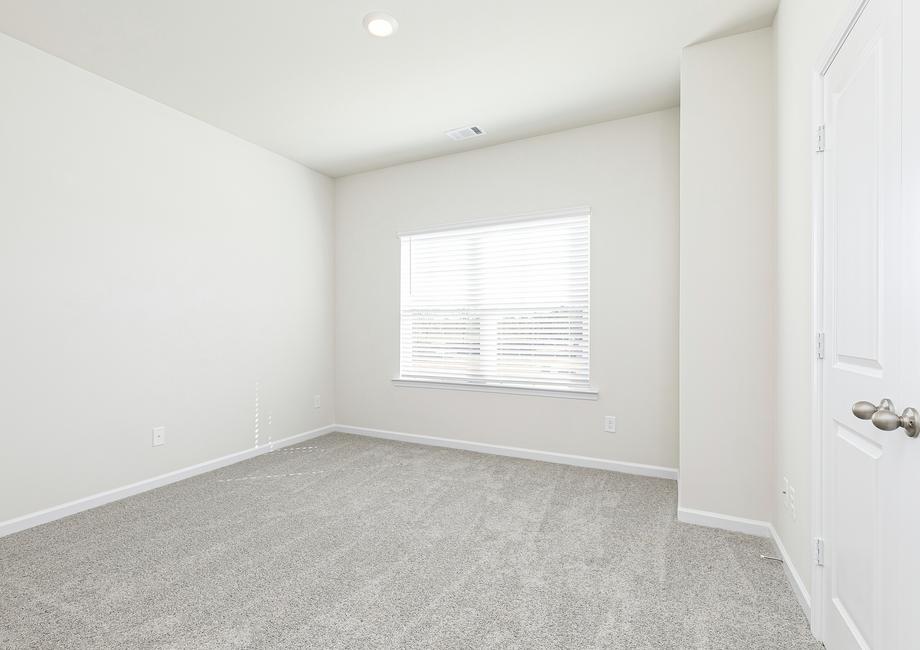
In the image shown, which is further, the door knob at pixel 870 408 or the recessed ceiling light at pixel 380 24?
the recessed ceiling light at pixel 380 24

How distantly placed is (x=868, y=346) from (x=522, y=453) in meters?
2.92

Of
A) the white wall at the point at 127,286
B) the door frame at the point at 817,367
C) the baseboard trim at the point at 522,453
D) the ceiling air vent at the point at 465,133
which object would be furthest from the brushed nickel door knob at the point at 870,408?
the white wall at the point at 127,286

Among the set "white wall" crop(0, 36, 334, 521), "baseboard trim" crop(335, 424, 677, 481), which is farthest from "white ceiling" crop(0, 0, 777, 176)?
"baseboard trim" crop(335, 424, 677, 481)

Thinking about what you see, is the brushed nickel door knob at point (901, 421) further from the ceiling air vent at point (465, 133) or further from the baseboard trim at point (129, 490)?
the baseboard trim at point (129, 490)

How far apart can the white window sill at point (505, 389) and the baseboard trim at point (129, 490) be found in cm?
124

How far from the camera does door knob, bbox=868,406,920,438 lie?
3.59 feet

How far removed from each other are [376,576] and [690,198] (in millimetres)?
2588

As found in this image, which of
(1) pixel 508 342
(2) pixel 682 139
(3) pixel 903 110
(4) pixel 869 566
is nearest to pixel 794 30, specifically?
(2) pixel 682 139

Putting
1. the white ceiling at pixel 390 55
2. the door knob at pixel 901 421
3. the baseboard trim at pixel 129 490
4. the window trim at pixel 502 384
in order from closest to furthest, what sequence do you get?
the door knob at pixel 901 421, the white ceiling at pixel 390 55, the baseboard trim at pixel 129 490, the window trim at pixel 502 384

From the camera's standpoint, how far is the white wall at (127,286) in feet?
8.66

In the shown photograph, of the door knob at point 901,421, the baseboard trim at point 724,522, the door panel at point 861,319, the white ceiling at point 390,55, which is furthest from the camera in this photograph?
the baseboard trim at point 724,522

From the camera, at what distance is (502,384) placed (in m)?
4.12

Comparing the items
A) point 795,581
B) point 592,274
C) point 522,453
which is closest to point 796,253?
point 795,581

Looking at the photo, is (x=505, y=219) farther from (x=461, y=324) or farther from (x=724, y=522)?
(x=724, y=522)
